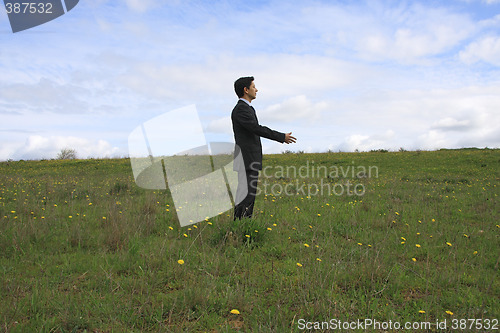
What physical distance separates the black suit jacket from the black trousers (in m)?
0.13

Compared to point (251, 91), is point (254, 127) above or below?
below

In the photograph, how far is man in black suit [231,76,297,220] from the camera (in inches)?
180

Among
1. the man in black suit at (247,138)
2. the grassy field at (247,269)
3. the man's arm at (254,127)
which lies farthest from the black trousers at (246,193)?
the man's arm at (254,127)

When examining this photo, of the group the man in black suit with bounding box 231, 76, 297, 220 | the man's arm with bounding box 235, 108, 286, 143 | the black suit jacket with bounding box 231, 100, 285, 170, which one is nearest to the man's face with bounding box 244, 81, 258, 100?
the man in black suit with bounding box 231, 76, 297, 220

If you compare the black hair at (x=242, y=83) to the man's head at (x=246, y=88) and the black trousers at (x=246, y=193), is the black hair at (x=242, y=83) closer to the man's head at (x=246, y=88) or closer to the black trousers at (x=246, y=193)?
the man's head at (x=246, y=88)

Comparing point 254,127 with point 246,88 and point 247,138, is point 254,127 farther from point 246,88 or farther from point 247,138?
point 246,88

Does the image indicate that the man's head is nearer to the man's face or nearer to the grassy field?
the man's face

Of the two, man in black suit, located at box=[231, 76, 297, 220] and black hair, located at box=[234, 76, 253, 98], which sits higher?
black hair, located at box=[234, 76, 253, 98]

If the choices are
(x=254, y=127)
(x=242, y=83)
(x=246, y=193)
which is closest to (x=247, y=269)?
(x=246, y=193)

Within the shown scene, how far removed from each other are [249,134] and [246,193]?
2.98 feet

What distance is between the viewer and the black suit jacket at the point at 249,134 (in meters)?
4.55

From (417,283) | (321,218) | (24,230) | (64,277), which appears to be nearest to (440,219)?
(321,218)

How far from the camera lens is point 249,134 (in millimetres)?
4770

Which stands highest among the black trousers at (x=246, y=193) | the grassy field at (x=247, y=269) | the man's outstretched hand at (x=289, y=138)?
the man's outstretched hand at (x=289, y=138)
